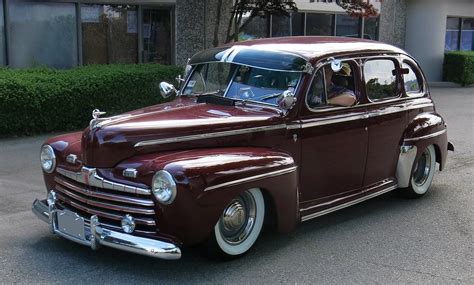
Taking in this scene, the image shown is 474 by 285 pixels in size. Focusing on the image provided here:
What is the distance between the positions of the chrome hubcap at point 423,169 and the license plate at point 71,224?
13.3 feet

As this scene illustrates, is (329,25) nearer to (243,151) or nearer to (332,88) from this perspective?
(332,88)

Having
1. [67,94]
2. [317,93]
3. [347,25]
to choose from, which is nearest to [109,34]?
[67,94]

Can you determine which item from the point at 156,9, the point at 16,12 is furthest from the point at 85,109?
the point at 156,9

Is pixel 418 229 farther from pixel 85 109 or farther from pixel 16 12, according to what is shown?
pixel 16 12

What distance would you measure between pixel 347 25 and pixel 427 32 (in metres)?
3.42

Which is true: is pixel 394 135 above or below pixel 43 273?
above

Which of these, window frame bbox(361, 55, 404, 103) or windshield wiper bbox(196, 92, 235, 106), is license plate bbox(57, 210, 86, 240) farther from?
window frame bbox(361, 55, 404, 103)

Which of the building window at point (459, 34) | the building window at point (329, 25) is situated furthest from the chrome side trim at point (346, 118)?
the building window at point (459, 34)

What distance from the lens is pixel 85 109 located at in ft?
33.4

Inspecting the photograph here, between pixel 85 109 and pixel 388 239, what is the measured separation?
21.4 ft

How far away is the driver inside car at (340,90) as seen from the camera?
5453 mm

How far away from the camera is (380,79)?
6.14 m

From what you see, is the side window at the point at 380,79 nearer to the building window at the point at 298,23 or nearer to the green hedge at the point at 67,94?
the green hedge at the point at 67,94

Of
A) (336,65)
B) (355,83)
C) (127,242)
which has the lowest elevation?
(127,242)
